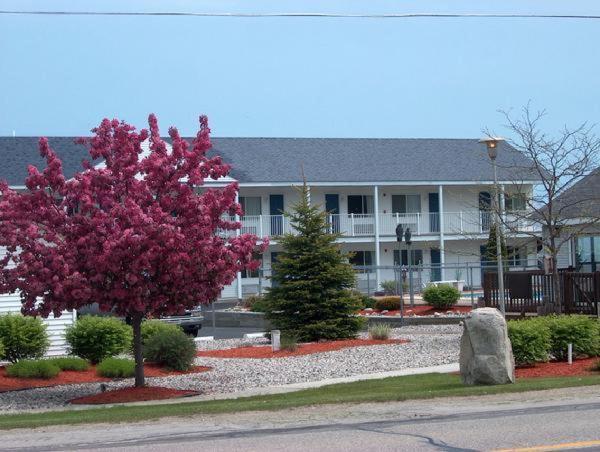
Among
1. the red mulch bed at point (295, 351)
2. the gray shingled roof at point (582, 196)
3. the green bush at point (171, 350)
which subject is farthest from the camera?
the gray shingled roof at point (582, 196)

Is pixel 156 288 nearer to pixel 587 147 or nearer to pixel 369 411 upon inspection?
pixel 369 411

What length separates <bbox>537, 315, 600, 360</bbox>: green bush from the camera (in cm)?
1964

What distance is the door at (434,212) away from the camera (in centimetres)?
5438

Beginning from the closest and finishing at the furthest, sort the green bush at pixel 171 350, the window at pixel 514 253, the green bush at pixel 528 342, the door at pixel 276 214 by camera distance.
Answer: the green bush at pixel 528 342 < the green bush at pixel 171 350 < the window at pixel 514 253 < the door at pixel 276 214

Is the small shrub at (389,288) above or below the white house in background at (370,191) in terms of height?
below

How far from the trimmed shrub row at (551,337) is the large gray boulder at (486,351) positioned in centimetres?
229

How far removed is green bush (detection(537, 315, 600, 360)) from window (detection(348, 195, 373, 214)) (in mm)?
34557

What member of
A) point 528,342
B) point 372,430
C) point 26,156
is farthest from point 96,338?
point 26,156

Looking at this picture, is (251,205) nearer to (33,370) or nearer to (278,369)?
(278,369)

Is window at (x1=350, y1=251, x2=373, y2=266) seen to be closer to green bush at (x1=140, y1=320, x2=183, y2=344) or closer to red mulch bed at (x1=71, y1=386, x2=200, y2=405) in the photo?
green bush at (x1=140, y1=320, x2=183, y2=344)

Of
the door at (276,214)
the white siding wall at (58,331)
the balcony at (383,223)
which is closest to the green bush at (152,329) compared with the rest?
the white siding wall at (58,331)

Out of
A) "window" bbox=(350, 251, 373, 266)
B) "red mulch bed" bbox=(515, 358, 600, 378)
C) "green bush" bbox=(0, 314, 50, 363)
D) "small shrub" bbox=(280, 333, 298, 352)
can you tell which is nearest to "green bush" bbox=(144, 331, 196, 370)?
"green bush" bbox=(0, 314, 50, 363)

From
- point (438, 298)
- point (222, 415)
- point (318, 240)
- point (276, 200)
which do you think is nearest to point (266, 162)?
point (276, 200)

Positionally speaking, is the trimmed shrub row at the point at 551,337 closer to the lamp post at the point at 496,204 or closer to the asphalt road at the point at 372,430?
the lamp post at the point at 496,204
